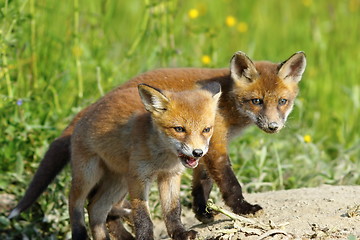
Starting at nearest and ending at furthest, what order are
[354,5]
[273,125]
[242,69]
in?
[273,125] < [242,69] < [354,5]

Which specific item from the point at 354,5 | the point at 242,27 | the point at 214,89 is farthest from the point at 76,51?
the point at 354,5

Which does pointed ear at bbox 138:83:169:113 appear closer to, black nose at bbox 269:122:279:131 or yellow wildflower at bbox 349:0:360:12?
black nose at bbox 269:122:279:131

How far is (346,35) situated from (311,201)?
518cm

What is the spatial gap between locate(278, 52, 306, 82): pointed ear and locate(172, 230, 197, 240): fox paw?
1.60 m

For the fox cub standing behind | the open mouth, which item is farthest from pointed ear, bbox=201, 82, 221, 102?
the open mouth

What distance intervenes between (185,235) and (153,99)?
1.08m

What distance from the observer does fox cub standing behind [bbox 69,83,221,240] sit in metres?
4.93

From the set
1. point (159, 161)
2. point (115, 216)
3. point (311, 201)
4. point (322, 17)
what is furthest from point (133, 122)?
point (322, 17)

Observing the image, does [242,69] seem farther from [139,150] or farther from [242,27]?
[242,27]

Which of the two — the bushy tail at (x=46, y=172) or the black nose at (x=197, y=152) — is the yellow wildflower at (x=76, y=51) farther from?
the black nose at (x=197, y=152)

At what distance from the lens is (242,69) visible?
5.70 m

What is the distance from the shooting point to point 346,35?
10.1 meters

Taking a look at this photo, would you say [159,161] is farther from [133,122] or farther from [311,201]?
[311,201]

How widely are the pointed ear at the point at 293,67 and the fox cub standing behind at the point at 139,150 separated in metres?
0.70
